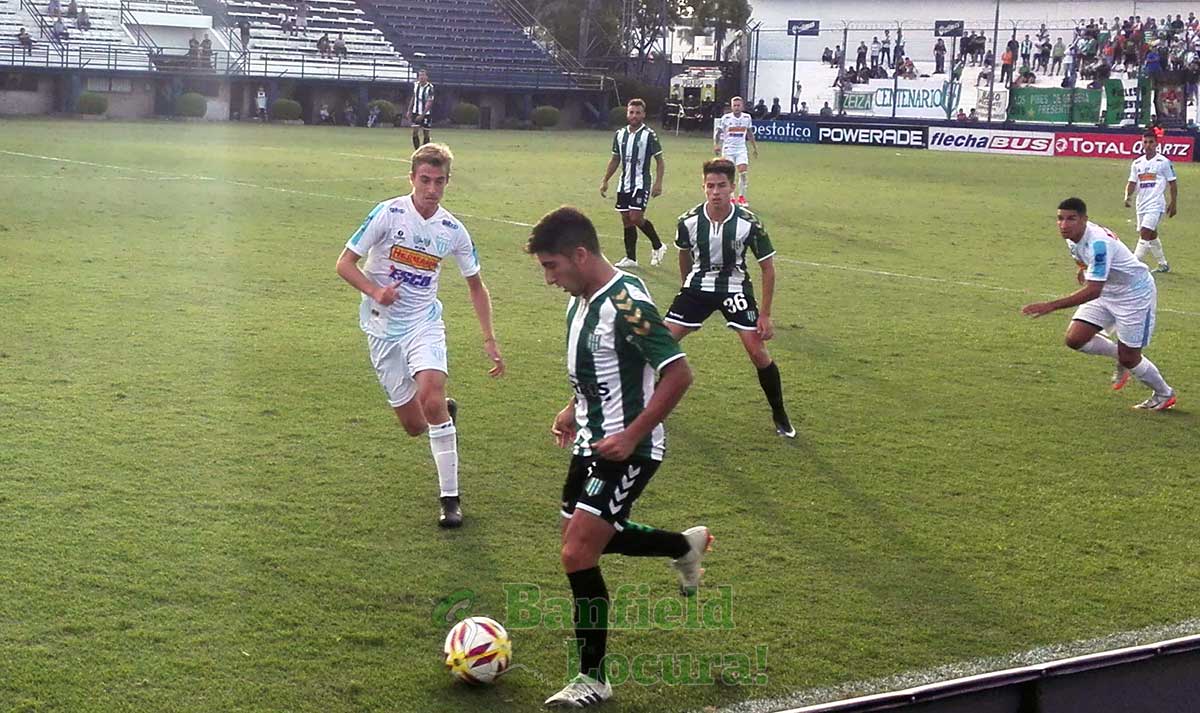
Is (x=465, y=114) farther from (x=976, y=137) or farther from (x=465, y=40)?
(x=976, y=137)

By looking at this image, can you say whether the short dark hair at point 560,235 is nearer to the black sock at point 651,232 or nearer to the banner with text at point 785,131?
the black sock at point 651,232

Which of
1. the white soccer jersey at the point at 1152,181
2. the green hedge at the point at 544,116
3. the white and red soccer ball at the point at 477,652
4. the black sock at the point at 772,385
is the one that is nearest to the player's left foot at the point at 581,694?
the white and red soccer ball at the point at 477,652

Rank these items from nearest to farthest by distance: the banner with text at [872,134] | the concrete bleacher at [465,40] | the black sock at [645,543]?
the black sock at [645,543] → the banner with text at [872,134] → the concrete bleacher at [465,40]

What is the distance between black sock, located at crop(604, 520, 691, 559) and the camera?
18.5 feet

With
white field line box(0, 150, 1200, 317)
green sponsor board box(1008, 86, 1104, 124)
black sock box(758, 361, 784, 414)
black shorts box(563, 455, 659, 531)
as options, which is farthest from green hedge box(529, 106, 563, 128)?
black shorts box(563, 455, 659, 531)

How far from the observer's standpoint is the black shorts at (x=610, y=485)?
5.41m

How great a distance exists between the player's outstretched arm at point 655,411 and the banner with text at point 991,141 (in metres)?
42.7

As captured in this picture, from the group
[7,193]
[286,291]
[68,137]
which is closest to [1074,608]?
[286,291]

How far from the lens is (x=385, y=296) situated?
7.46 metres

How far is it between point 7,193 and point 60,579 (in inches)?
721

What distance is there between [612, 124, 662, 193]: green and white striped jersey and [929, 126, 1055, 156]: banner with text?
97.8 feet

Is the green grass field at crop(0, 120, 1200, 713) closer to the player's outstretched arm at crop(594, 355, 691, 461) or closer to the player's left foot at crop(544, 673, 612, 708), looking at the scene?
the player's left foot at crop(544, 673, 612, 708)

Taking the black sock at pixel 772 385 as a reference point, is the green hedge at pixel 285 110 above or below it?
above

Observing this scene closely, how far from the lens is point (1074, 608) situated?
6609 mm
